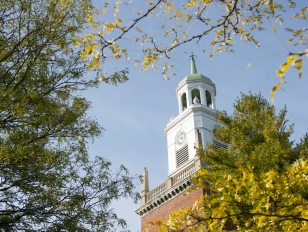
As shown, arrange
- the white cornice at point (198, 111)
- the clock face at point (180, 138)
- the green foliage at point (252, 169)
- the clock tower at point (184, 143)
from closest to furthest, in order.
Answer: the green foliage at point (252, 169)
the clock tower at point (184, 143)
the clock face at point (180, 138)
the white cornice at point (198, 111)

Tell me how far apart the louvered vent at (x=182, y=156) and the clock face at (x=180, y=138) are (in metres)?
0.66

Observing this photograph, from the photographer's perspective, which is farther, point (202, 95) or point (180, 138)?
point (202, 95)

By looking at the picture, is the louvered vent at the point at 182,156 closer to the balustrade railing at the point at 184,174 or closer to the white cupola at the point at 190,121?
the white cupola at the point at 190,121

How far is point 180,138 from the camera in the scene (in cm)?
3397

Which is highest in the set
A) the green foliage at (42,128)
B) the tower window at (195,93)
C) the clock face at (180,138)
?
the tower window at (195,93)

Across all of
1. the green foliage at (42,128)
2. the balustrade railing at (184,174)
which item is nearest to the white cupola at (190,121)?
the balustrade railing at (184,174)

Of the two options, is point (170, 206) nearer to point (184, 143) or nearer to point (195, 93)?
point (184, 143)

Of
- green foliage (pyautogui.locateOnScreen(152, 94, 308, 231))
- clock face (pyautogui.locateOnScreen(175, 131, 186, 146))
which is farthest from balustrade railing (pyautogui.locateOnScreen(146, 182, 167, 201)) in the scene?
green foliage (pyautogui.locateOnScreen(152, 94, 308, 231))

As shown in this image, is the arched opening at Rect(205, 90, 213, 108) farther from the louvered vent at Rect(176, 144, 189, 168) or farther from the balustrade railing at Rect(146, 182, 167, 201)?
the balustrade railing at Rect(146, 182, 167, 201)

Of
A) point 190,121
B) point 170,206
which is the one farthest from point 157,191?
point 190,121

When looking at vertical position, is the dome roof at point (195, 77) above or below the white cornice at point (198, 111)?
above

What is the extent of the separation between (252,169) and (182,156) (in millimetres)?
24694

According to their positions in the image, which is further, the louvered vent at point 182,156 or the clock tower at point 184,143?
the louvered vent at point 182,156

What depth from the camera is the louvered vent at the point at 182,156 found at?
3213cm
